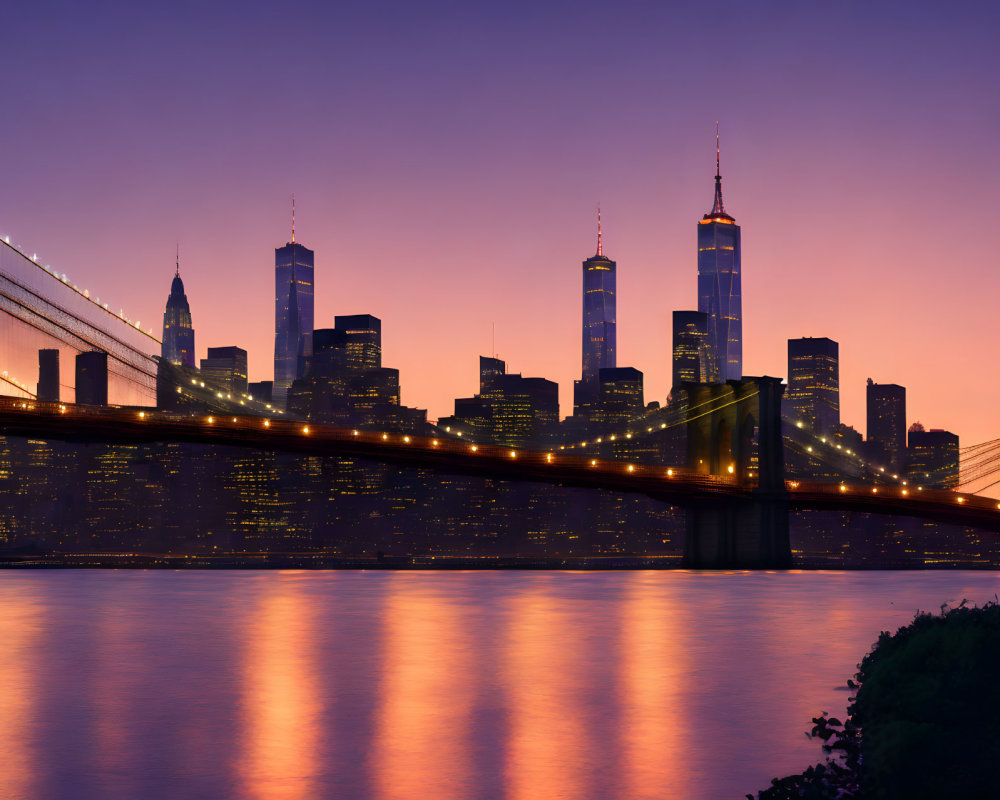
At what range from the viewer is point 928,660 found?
8.48 metres

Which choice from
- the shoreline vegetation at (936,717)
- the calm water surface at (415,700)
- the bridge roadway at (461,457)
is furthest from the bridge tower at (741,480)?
the shoreline vegetation at (936,717)

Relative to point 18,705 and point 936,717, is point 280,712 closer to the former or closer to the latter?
point 18,705

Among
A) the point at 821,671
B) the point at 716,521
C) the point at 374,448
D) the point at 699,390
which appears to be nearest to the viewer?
the point at 821,671

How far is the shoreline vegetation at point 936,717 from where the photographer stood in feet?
25.8

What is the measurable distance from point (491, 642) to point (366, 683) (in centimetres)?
838

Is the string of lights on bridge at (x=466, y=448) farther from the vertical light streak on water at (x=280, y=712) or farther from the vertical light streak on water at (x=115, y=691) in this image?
the vertical light streak on water at (x=280, y=712)

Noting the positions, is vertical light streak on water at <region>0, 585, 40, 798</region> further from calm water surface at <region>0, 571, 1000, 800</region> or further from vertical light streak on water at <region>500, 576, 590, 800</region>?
vertical light streak on water at <region>500, 576, 590, 800</region>

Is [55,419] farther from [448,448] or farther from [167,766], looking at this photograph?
[167,766]

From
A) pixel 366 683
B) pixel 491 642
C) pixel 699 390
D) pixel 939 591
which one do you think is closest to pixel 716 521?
pixel 699 390

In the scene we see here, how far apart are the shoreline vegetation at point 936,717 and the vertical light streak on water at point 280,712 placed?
14.0 feet

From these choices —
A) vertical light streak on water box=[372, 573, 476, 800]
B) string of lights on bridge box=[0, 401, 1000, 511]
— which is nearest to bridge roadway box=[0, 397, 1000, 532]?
string of lights on bridge box=[0, 401, 1000, 511]

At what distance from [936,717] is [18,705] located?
12.1 meters

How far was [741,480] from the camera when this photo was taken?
82250mm

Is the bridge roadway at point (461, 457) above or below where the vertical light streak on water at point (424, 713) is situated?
above
